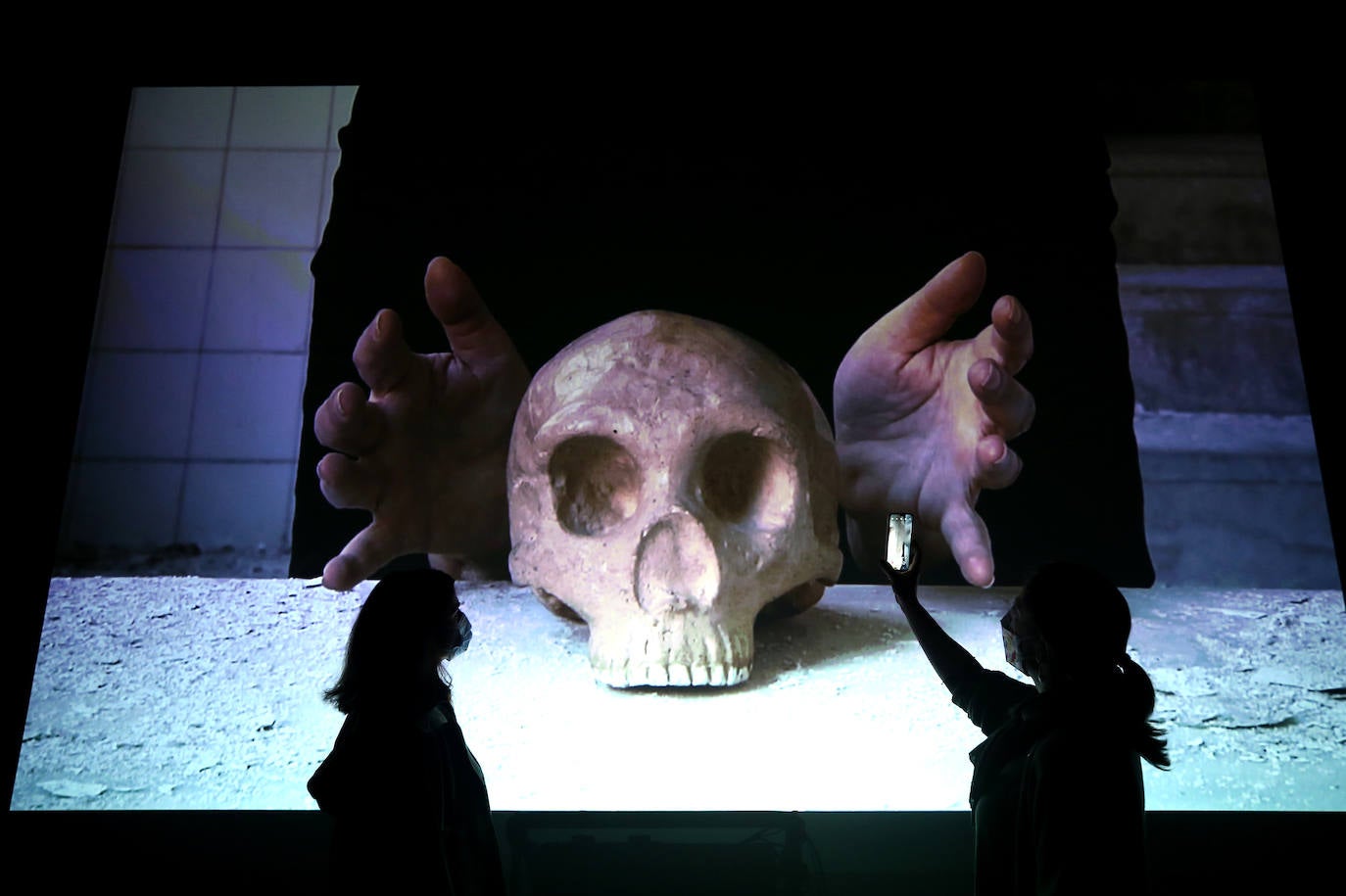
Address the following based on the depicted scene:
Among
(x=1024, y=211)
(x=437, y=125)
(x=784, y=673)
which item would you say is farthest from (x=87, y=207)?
(x=1024, y=211)

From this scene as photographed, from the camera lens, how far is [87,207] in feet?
5.20

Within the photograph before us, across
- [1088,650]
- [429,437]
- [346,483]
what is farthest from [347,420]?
[1088,650]

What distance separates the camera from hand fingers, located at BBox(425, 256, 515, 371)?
4.93 feet

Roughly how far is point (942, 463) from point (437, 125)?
1132mm

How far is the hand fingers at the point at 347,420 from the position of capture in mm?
1386

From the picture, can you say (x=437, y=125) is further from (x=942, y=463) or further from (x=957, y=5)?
(x=942, y=463)

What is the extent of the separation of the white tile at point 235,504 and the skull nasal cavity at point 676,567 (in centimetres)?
76

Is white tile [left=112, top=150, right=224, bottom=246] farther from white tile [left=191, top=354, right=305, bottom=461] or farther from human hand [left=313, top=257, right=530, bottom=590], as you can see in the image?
human hand [left=313, top=257, right=530, bottom=590]

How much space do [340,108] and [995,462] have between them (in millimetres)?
Answer: 1292

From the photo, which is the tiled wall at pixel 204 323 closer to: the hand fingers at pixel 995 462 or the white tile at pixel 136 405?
the white tile at pixel 136 405

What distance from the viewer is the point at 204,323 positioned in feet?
5.46

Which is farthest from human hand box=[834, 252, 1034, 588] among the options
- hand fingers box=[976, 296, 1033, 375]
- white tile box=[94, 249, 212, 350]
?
white tile box=[94, 249, 212, 350]

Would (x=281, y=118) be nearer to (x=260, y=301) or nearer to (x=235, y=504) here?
(x=260, y=301)

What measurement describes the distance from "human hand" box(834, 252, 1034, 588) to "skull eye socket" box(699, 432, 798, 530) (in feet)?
0.98
